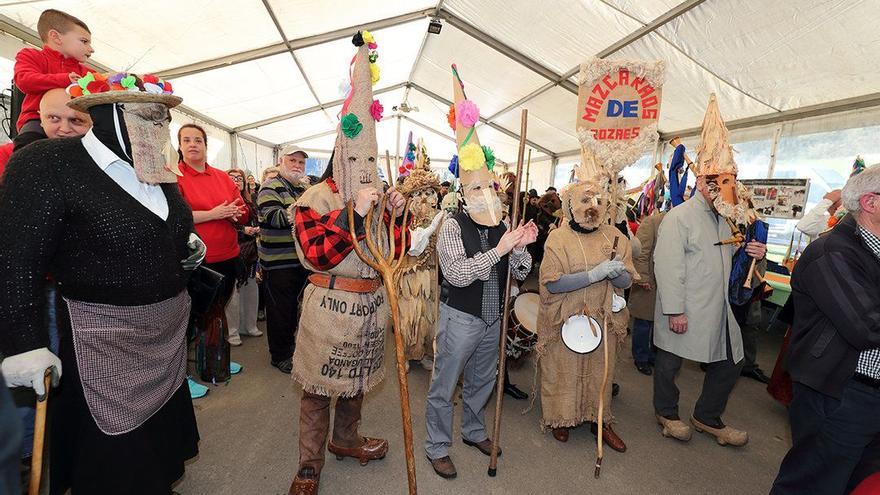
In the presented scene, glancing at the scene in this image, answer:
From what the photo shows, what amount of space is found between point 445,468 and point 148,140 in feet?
7.68

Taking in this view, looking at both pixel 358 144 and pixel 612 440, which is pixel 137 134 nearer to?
pixel 358 144

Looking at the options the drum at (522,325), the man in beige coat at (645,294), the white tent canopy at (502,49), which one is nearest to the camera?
the drum at (522,325)

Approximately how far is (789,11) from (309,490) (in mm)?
5927

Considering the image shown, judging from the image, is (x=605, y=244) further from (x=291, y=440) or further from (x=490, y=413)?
(x=291, y=440)

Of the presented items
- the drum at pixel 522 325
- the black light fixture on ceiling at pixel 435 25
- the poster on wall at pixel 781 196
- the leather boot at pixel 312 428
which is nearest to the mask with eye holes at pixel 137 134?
the leather boot at pixel 312 428

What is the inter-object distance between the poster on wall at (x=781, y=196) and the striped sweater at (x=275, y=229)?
19.9 feet

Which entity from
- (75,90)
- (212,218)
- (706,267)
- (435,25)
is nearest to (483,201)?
(706,267)

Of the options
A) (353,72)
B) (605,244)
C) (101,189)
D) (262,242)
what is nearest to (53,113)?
(101,189)

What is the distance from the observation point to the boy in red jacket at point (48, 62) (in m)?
2.11

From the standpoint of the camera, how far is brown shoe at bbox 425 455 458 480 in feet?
8.04

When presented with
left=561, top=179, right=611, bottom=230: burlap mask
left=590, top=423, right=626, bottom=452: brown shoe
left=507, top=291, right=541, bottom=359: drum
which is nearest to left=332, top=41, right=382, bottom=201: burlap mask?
left=561, top=179, right=611, bottom=230: burlap mask

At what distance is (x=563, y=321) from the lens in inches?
109

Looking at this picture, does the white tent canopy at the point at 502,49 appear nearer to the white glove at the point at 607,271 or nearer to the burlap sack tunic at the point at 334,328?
the burlap sack tunic at the point at 334,328

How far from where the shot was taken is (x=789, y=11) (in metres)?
3.96
